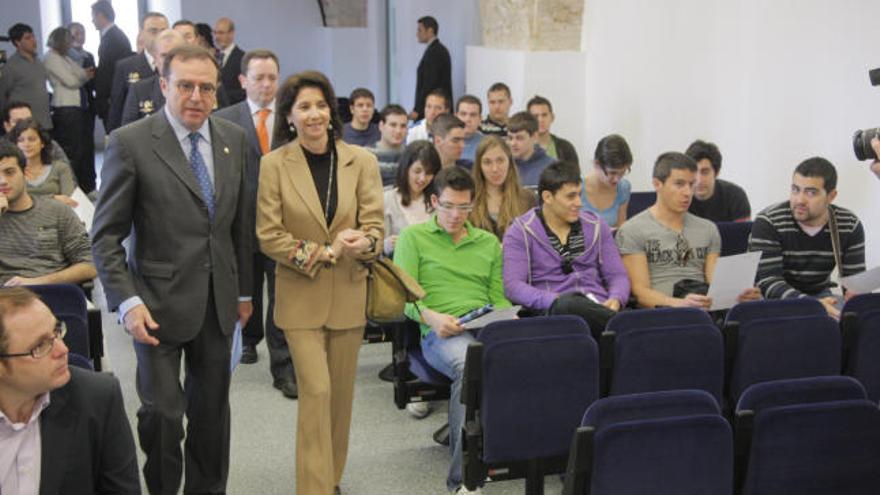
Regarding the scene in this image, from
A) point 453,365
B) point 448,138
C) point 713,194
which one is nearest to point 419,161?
point 448,138

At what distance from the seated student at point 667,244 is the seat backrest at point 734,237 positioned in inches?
18.5

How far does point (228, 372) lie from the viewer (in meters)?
3.39

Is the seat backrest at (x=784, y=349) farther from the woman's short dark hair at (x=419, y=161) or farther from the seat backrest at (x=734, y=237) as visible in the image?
the woman's short dark hair at (x=419, y=161)

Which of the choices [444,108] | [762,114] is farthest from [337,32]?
[762,114]

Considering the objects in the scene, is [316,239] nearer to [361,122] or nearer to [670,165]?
[670,165]

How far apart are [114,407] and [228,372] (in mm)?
1024

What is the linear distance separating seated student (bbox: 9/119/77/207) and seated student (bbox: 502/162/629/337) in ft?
9.29

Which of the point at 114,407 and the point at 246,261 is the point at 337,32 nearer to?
the point at 246,261

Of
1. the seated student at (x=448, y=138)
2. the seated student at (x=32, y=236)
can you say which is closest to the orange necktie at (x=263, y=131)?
the seated student at (x=32, y=236)

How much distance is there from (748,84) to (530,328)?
345 centimetres

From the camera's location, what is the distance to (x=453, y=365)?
3811 mm

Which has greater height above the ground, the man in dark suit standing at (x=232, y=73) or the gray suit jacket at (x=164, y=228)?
the man in dark suit standing at (x=232, y=73)

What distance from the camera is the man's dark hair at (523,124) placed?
19.4 ft

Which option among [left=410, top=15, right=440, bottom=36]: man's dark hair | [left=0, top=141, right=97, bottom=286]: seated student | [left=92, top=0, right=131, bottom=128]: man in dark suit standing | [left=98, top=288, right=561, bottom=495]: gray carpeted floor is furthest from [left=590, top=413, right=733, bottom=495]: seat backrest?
[left=410, top=15, right=440, bottom=36]: man's dark hair
